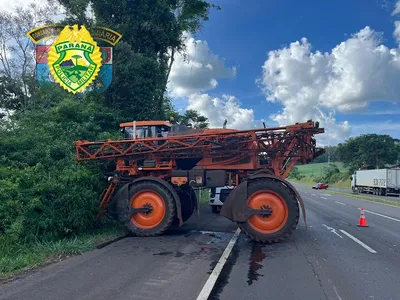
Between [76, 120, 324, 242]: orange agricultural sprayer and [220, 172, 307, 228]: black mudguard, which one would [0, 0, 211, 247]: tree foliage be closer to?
[76, 120, 324, 242]: orange agricultural sprayer

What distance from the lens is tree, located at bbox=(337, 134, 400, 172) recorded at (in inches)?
2231

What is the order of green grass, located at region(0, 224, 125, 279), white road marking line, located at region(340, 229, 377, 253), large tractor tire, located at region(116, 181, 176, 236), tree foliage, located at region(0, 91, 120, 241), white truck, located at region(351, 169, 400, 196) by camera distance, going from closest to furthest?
1. green grass, located at region(0, 224, 125, 279)
2. tree foliage, located at region(0, 91, 120, 241)
3. white road marking line, located at region(340, 229, 377, 253)
4. large tractor tire, located at region(116, 181, 176, 236)
5. white truck, located at region(351, 169, 400, 196)

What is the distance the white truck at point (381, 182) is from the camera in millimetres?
35312

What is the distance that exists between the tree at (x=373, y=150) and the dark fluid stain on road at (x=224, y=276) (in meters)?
56.4

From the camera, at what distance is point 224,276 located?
18.6 feet

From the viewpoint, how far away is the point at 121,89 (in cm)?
1873

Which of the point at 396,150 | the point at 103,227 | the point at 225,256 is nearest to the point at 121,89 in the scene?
the point at 103,227

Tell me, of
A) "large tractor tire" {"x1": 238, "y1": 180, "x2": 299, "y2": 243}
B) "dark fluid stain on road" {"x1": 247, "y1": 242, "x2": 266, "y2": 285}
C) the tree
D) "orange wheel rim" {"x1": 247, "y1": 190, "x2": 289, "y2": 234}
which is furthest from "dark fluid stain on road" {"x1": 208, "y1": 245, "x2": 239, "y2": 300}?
the tree

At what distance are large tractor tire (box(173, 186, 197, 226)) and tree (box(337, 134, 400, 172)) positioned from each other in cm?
5365

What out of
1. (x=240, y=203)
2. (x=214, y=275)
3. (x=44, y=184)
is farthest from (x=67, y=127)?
(x=214, y=275)

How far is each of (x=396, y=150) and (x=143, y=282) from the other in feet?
201

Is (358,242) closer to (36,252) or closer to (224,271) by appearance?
(224,271)

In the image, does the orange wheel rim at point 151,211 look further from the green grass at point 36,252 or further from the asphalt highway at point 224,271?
the green grass at point 36,252

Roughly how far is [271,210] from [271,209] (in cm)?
4
